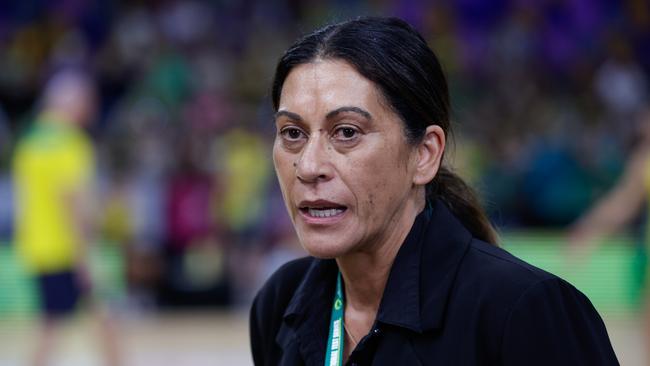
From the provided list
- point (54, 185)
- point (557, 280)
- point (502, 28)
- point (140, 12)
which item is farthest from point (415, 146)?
point (140, 12)

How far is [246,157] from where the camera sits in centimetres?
1321

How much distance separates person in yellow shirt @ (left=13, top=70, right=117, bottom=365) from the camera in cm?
807

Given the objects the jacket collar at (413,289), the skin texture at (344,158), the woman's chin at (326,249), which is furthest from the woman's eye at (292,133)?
the jacket collar at (413,289)

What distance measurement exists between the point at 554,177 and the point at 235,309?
146 inches

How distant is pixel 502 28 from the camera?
13836 millimetres

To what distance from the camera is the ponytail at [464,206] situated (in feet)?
10.2

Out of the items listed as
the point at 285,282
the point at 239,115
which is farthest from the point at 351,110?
the point at 239,115

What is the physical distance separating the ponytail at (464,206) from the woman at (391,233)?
0.41 feet

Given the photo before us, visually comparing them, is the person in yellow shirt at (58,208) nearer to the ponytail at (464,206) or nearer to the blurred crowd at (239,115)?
the blurred crowd at (239,115)

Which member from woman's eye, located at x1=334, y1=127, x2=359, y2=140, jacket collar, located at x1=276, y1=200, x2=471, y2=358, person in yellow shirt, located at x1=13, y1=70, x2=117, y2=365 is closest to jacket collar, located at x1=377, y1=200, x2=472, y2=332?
jacket collar, located at x1=276, y1=200, x2=471, y2=358

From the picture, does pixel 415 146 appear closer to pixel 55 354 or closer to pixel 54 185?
pixel 54 185

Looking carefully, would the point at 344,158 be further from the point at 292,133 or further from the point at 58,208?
the point at 58,208

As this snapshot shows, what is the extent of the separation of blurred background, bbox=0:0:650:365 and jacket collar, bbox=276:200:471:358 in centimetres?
760

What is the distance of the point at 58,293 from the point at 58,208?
1.99ft
